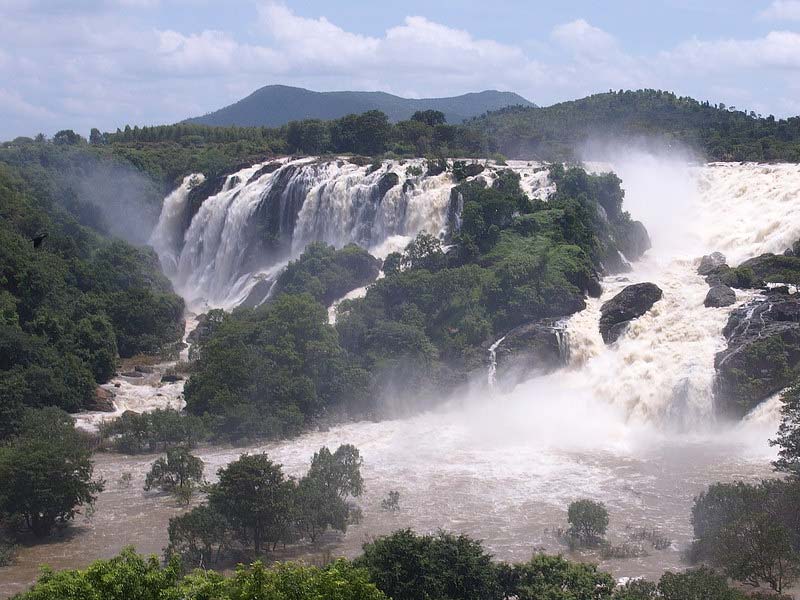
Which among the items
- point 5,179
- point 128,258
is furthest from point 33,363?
point 5,179

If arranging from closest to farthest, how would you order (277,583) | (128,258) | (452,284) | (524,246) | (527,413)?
(277,583) → (527,413) → (452,284) → (524,246) → (128,258)

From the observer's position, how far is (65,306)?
1742 inches

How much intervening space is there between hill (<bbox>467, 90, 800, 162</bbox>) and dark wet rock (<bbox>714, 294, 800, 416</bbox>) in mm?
20988

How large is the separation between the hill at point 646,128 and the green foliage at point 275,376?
100ft

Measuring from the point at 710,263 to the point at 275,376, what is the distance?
21.1 m

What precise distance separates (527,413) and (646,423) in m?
4.35

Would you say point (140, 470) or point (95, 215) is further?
point (95, 215)

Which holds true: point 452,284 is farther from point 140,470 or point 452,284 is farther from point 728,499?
point 728,499

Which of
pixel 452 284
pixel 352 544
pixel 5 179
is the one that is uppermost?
pixel 5 179

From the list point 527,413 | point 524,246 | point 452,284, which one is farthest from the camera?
point 524,246

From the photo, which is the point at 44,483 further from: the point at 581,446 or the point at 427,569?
the point at 581,446

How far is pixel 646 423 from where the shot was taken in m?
34.4

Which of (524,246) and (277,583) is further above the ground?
(524,246)

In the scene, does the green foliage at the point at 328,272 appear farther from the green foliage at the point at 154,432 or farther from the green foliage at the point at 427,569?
the green foliage at the point at 427,569
